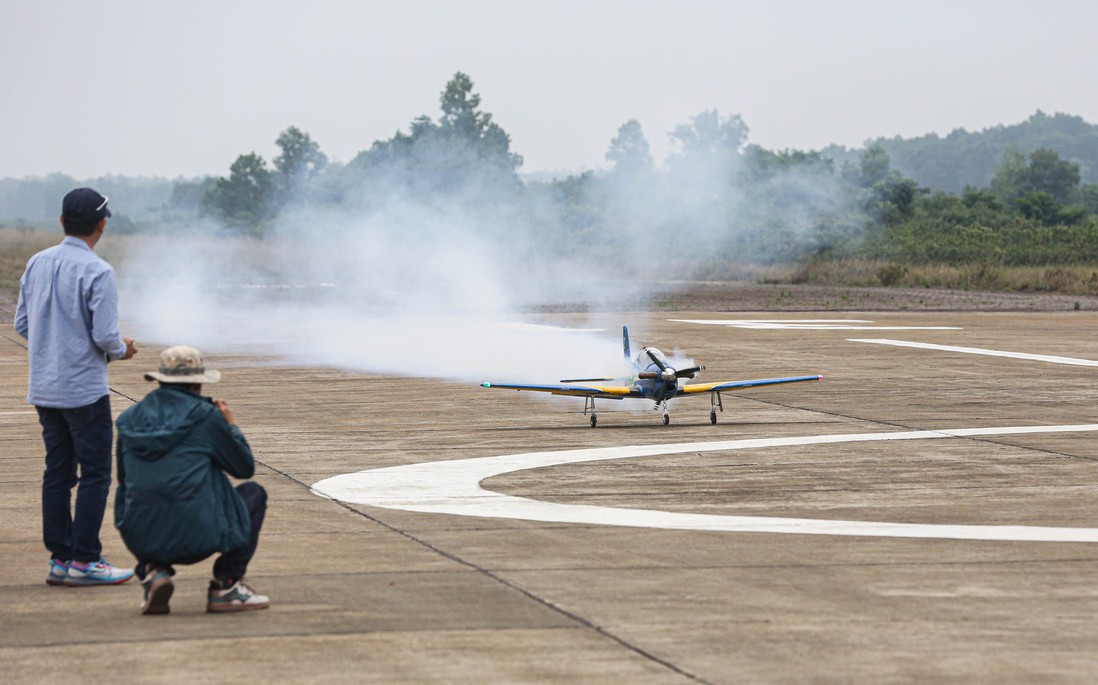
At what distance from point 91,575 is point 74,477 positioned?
0.83 m

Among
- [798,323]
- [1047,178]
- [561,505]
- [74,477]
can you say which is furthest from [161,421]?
[1047,178]

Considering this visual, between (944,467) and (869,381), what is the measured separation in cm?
1108

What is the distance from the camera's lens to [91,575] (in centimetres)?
935

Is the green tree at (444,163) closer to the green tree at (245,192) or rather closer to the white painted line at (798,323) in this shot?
the green tree at (245,192)

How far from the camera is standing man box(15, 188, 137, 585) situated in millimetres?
9531

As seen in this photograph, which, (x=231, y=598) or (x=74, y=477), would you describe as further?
(x=74, y=477)

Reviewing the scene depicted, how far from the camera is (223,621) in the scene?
8.28 meters

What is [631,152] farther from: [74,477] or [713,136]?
[74,477]

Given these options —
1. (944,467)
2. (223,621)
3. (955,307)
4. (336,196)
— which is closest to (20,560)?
(223,621)

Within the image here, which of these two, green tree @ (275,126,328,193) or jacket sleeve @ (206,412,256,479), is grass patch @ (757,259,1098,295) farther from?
jacket sleeve @ (206,412,256,479)

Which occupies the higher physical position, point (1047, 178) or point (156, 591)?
point (1047, 178)

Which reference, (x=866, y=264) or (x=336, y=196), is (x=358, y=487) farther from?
(x=866, y=264)

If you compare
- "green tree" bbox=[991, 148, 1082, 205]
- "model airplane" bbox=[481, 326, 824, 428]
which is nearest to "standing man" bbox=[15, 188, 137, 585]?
"model airplane" bbox=[481, 326, 824, 428]

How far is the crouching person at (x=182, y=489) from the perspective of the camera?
8.28 metres
